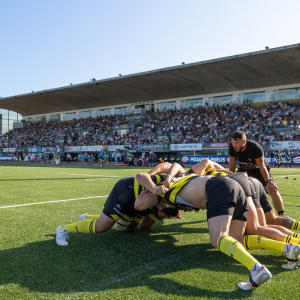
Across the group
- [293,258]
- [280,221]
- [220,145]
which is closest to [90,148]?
[220,145]

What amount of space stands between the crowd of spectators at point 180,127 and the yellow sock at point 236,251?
29.8m

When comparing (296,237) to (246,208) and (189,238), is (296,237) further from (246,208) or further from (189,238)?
(189,238)

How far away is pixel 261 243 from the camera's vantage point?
11.2ft

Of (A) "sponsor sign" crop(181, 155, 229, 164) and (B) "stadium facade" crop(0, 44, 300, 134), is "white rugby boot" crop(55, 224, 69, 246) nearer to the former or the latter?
(A) "sponsor sign" crop(181, 155, 229, 164)

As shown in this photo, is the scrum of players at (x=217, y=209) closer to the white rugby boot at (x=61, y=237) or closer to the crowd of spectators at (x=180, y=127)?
the white rugby boot at (x=61, y=237)

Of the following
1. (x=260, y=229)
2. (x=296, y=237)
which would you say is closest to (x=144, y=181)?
(x=260, y=229)

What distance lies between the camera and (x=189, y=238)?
4.50m

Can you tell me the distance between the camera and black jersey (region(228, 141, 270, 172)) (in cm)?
549

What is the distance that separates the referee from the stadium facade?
93.9 ft

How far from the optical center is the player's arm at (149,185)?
3.48 m

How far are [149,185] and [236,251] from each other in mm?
1279

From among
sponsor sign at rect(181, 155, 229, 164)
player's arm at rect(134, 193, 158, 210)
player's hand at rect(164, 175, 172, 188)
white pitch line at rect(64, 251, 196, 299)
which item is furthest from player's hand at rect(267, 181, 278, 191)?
sponsor sign at rect(181, 155, 229, 164)

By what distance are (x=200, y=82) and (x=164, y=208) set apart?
39285mm

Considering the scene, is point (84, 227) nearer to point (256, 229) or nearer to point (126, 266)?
point (126, 266)
